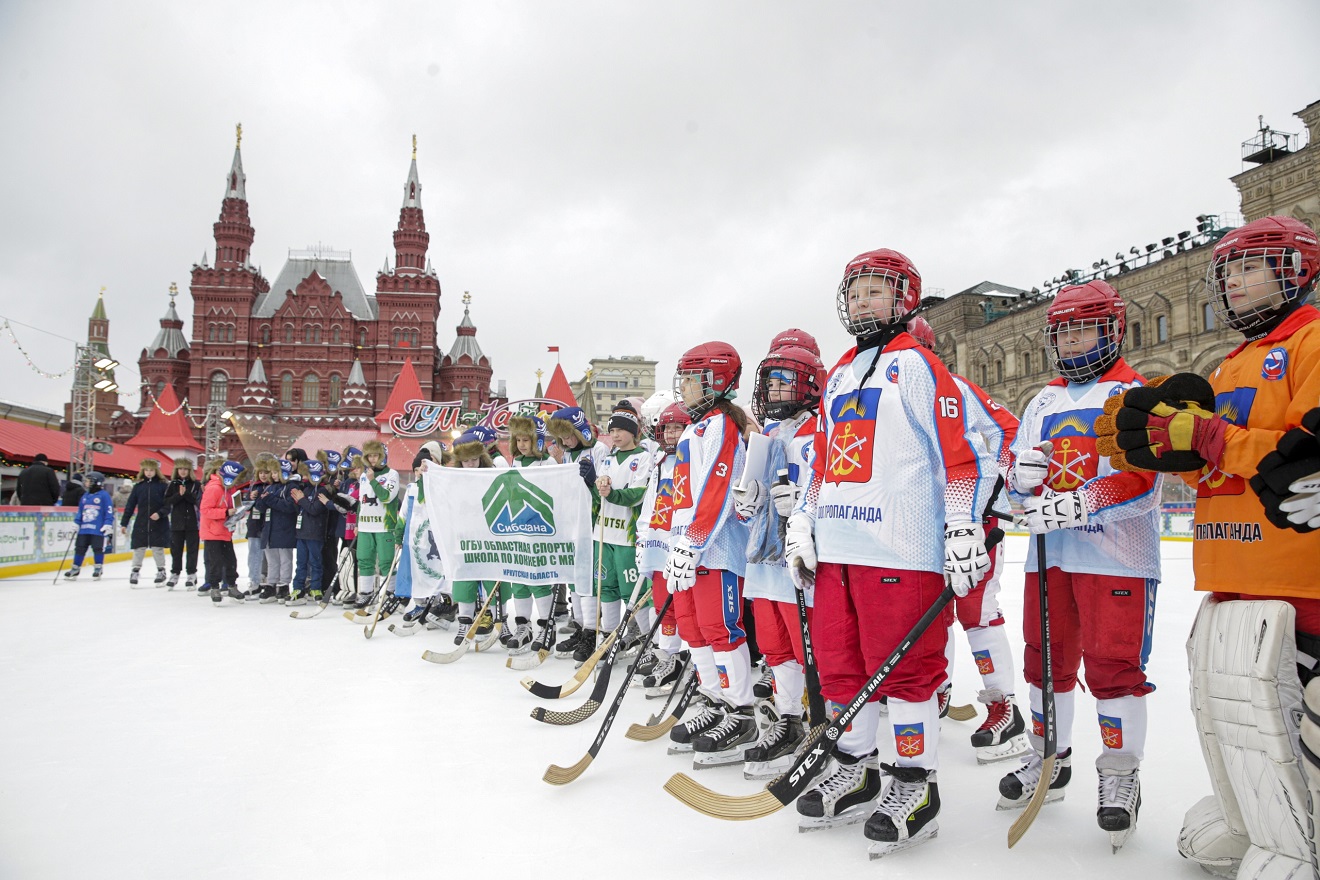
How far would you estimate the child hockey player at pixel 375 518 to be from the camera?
8.13 meters

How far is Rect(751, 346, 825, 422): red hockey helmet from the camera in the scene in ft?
12.1

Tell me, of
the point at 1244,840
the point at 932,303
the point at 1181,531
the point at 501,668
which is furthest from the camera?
the point at 932,303

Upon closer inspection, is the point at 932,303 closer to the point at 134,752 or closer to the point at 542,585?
the point at 542,585

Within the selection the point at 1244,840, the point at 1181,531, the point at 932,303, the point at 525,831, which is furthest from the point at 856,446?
the point at 932,303

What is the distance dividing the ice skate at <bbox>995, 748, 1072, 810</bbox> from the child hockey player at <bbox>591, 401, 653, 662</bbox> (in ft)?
10.6

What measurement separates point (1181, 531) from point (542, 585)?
1754 centimetres

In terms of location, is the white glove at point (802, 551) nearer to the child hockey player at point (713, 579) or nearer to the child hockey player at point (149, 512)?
the child hockey player at point (713, 579)

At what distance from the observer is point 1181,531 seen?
700 inches

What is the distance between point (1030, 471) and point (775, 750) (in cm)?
172

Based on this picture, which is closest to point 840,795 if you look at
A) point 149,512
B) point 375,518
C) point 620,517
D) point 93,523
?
point 620,517

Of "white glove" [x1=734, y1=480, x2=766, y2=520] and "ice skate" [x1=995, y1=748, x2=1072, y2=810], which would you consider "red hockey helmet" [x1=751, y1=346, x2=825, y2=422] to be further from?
"ice skate" [x1=995, y1=748, x2=1072, y2=810]

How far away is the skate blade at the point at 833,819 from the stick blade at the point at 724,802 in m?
0.20

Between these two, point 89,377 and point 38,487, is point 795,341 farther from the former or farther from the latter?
point 89,377

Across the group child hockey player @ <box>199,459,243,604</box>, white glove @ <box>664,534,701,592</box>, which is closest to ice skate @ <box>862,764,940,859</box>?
white glove @ <box>664,534,701,592</box>
